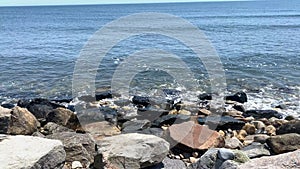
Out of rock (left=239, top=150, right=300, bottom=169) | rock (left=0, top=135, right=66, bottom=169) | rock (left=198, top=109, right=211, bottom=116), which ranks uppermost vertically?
rock (left=239, top=150, right=300, bottom=169)

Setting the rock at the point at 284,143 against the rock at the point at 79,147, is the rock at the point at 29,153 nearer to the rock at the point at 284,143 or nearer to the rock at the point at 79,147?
the rock at the point at 79,147

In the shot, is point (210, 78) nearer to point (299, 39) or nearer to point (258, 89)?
point (258, 89)

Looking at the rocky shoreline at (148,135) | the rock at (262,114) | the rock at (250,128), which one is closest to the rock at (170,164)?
the rocky shoreline at (148,135)

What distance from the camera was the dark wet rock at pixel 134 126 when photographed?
903 cm

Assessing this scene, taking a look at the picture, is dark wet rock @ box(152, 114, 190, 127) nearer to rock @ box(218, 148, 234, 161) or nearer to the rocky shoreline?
the rocky shoreline

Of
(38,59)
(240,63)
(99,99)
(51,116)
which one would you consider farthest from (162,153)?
(38,59)

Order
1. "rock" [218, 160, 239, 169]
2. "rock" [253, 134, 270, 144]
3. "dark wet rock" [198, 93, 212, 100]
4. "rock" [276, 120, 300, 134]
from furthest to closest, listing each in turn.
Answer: "dark wet rock" [198, 93, 212, 100] < "rock" [276, 120, 300, 134] < "rock" [253, 134, 270, 144] < "rock" [218, 160, 239, 169]

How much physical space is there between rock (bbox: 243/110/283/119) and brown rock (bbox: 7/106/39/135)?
6.64m

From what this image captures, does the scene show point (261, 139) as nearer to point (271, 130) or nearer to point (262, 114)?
point (271, 130)

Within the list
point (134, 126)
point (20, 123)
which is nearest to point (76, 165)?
point (20, 123)

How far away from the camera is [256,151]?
7.20 metres

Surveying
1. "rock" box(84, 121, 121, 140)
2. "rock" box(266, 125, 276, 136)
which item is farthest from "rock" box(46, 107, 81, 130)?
"rock" box(266, 125, 276, 136)

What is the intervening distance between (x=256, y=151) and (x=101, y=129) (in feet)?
12.5

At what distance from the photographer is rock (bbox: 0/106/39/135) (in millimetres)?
7979
